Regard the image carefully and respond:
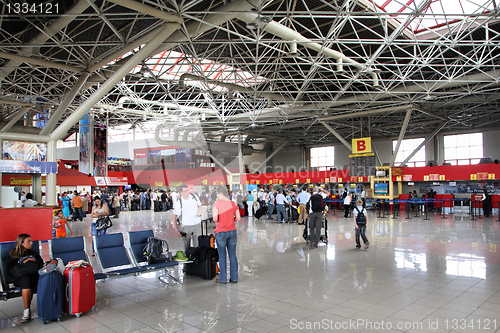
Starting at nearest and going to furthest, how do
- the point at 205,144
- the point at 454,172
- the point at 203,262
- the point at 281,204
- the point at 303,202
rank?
the point at 203,262, the point at 303,202, the point at 281,204, the point at 454,172, the point at 205,144

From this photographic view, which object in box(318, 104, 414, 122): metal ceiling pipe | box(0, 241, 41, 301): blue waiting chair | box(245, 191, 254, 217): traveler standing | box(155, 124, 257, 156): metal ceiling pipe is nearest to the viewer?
box(0, 241, 41, 301): blue waiting chair

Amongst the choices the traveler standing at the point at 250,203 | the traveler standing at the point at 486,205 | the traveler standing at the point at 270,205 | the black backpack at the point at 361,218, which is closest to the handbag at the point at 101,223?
the black backpack at the point at 361,218

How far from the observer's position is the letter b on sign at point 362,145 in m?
24.5

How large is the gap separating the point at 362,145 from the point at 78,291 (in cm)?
2269

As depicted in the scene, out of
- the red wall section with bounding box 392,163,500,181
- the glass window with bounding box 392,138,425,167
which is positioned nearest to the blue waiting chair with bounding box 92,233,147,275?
the red wall section with bounding box 392,163,500,181

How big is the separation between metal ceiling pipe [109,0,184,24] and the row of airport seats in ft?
19.6

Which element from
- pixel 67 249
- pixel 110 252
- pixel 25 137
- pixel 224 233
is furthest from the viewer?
pixel 25 137

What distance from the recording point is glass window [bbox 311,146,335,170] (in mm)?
42250

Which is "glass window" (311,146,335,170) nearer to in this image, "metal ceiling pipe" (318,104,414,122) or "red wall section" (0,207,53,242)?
"metal ceiling pipe" (318,104,414,122)

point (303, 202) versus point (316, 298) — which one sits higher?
point (303, 202)

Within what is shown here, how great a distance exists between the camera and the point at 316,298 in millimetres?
5359

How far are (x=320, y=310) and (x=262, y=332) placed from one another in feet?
3.58

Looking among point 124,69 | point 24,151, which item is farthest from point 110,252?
point 24,151

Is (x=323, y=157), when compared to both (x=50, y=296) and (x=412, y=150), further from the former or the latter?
(x=50, y=296)
